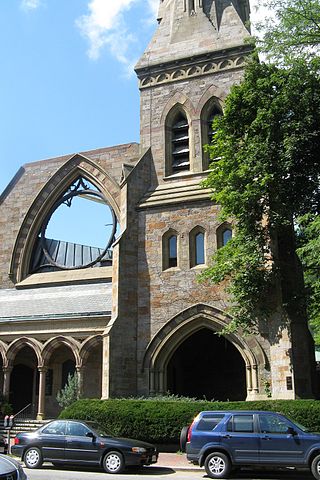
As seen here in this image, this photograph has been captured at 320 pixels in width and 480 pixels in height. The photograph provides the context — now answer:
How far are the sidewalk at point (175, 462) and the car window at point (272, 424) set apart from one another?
213cm

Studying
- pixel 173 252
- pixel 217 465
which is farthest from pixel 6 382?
pixel 217 465

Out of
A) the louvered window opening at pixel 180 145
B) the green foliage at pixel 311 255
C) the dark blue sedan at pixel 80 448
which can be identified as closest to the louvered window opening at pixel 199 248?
the louvered window opening at pixel 180 145

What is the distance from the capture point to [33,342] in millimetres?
24406

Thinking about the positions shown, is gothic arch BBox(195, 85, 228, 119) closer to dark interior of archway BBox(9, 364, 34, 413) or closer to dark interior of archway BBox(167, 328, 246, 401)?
dark interior of archway BBox(167, 328, 246, 401)

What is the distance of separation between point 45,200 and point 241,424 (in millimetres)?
19174

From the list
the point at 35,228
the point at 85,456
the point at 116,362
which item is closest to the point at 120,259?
the point at 116,362

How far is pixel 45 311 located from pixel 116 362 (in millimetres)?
5418

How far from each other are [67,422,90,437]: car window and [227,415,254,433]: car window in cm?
342

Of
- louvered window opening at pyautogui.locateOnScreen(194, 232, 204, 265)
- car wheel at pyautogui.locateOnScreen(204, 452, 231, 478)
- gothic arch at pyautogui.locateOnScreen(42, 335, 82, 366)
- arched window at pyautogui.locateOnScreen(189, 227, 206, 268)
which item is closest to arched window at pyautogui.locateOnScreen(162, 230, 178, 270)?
Result: arched window at pyautogui.locateOnScreen(189, 227, 206, 268)

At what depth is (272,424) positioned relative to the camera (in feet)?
40.2

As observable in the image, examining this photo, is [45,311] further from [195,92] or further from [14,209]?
[195,92]

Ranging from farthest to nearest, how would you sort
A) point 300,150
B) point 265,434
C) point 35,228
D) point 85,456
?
point 35,228 → point 300,150 → point 85,456 → point 265,434

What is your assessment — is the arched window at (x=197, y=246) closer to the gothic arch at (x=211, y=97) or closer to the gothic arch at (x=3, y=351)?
the gothic arch at (x=211, y=97)

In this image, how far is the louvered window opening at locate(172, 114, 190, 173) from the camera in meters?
24.5
